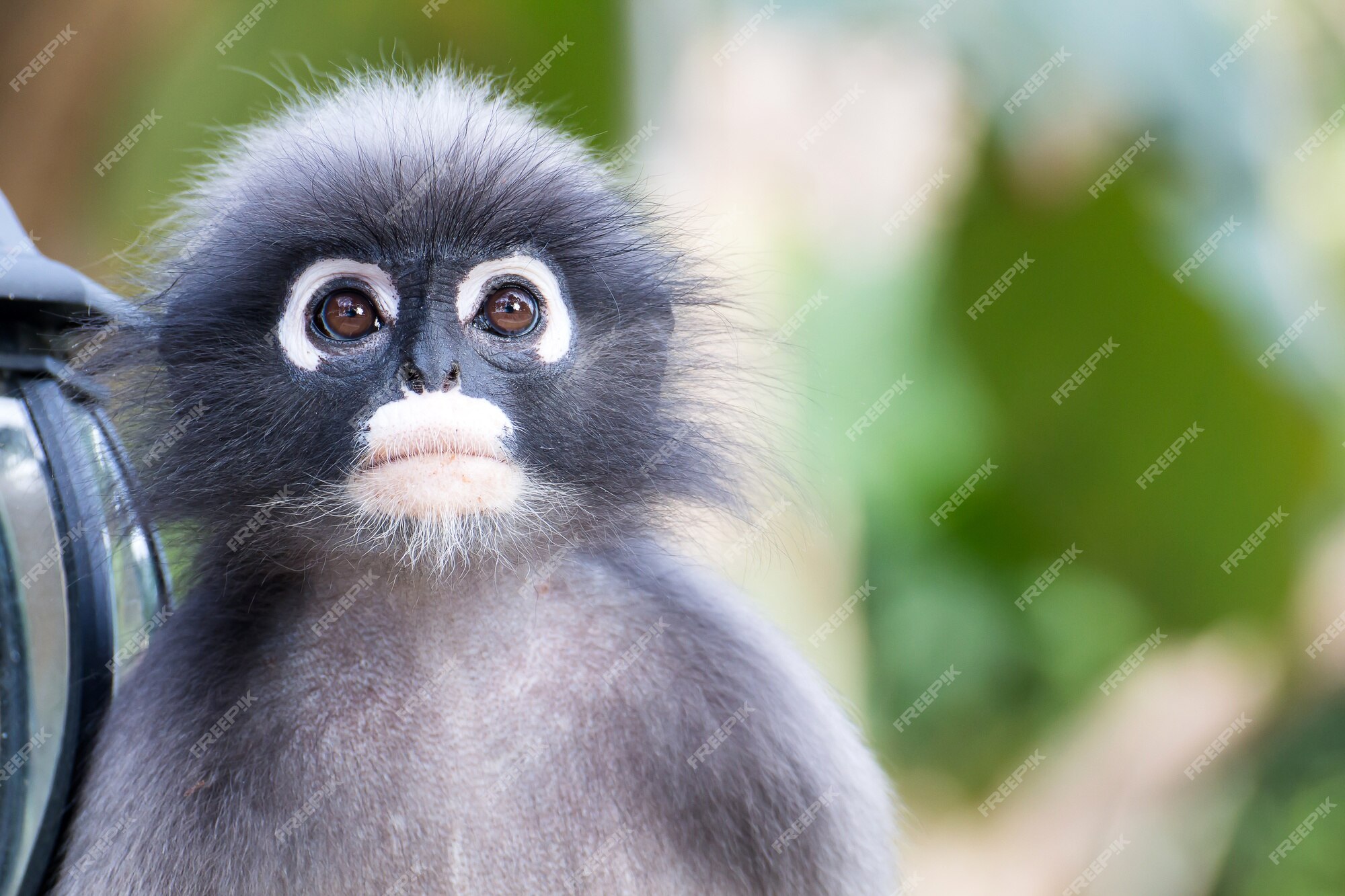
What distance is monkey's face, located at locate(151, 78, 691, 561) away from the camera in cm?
140

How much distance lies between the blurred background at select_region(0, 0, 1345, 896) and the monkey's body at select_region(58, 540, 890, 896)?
3.45 feet

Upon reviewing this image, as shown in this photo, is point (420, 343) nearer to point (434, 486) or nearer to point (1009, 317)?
point (434, 486)

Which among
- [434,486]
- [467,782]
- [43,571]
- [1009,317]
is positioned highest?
[1009,317]

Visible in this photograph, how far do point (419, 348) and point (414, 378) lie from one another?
0.04 meters

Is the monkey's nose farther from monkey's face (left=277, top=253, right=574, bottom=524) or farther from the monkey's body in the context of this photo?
the monkey's body

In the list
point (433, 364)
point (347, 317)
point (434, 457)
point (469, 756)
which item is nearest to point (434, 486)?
point (434, 457)

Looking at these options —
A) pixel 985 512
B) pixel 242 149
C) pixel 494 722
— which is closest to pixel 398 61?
pixel 242 149

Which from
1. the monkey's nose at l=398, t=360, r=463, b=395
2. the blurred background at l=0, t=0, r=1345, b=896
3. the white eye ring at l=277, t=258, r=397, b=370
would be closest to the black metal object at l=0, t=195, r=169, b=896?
the white eye ring at l=277, t=258, r=397, b=370

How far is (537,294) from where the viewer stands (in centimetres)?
152

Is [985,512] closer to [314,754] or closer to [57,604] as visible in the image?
[314,754]

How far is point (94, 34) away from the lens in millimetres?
3174

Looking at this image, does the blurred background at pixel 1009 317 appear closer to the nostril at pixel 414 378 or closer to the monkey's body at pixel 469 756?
the monkey's body at pixel 469 756

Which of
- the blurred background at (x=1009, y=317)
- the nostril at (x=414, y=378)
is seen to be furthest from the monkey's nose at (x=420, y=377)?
the blurred background at (x=1009, y=317)

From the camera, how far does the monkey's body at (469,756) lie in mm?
1402
